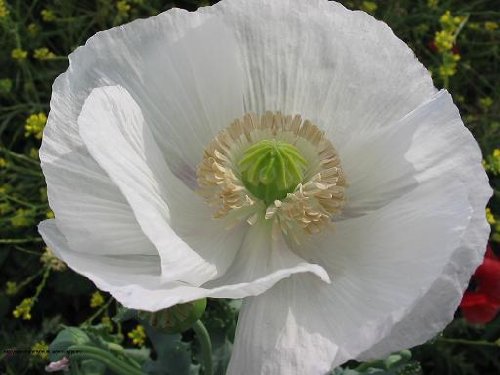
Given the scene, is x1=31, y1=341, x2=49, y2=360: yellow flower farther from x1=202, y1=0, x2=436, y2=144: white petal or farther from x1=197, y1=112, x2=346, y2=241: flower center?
x1=202, y1=0, x2=436, y2=144: white petal

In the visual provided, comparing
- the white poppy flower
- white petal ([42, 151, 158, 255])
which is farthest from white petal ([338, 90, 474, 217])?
white petal ([42, 151, 158, 255])

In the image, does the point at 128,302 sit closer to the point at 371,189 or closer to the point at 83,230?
the point at 83,230

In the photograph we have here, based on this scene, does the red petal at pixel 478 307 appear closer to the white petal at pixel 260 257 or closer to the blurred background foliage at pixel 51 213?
the blurred background foliage at pixel 51 213

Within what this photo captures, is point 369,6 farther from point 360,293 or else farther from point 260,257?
point 360,293

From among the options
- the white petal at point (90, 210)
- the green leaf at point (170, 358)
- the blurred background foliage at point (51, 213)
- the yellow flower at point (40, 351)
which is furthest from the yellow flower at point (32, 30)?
the white petal at point (90, 210)

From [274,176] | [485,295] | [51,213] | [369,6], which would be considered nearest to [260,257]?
[274,176]

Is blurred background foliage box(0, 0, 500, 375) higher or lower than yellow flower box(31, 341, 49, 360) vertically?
higher

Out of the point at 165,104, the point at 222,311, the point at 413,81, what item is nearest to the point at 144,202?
the point at 165,104

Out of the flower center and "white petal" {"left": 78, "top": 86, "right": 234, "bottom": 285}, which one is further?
the flower center
